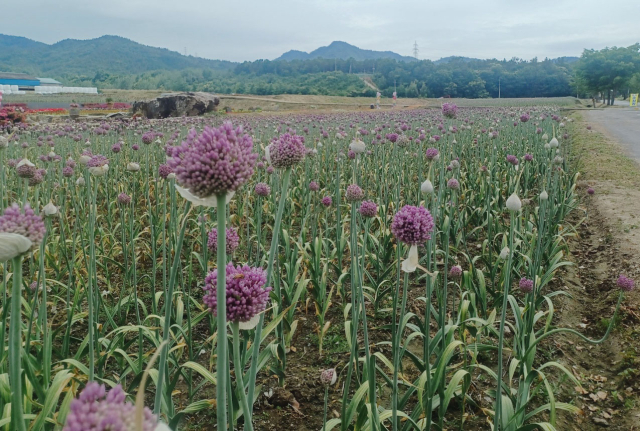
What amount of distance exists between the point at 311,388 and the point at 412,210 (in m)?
1.65

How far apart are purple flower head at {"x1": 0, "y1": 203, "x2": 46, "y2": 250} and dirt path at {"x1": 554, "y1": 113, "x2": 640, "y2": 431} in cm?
284

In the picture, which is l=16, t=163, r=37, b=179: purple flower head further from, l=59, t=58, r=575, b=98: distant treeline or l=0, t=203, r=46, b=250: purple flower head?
l=59, t=58, r=575, b=98: distant treeline

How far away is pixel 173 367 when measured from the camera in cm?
272

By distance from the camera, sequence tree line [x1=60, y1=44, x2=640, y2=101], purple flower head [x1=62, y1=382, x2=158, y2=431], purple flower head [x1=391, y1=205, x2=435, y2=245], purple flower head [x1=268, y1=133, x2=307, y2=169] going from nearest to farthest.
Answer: purple flower head [x1=62, y1=382, x2=158, y2=431], purple flower head [x1=268, y1=133, x2=307, y2=169], purple flower head [x1=391, y1=205, x2=435, y2=245], tree line [x1=60, y1=44, x2=640, y2=101]

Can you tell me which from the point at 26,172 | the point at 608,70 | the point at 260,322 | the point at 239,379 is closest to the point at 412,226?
the point at 260,322

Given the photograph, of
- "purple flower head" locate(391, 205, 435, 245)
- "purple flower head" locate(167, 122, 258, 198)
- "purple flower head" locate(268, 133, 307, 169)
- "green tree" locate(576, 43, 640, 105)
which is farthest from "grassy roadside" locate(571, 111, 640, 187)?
"green tree" locate(576, 43, 640, 105)

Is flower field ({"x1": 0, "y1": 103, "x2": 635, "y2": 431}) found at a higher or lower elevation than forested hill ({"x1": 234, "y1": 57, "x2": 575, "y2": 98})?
lower

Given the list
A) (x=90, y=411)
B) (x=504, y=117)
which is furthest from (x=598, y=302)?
(x=504, y=117)

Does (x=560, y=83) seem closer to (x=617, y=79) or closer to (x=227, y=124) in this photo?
(x=617, y=79)

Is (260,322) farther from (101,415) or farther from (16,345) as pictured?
(101,415)

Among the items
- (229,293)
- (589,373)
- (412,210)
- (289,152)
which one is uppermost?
(289,152)

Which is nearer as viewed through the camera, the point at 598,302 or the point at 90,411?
the point at 90,411

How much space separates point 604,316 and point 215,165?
4045 millimetres

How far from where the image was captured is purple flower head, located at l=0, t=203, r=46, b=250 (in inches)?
43.9
